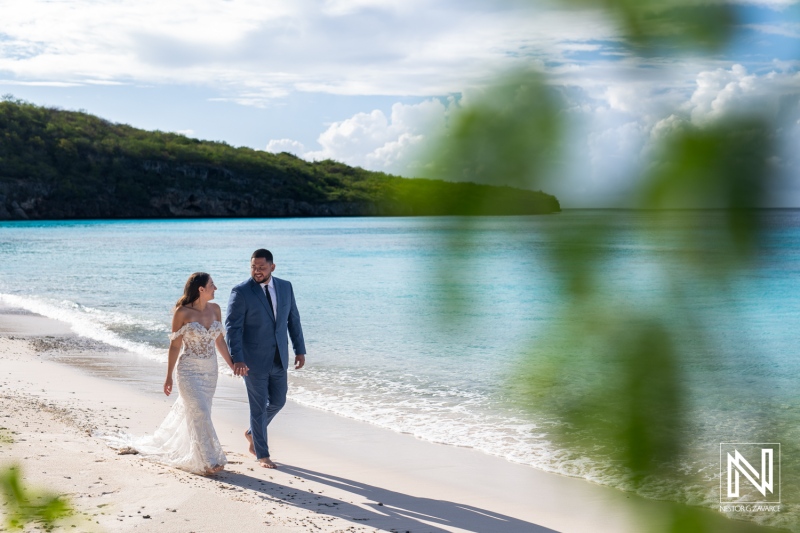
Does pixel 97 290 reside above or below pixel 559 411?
below

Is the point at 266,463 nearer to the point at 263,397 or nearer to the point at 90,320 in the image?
the point at 263,397

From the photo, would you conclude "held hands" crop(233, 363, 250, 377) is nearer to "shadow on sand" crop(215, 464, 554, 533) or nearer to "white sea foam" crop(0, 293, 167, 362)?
"shadow on sand" crop(215, 464, 554, 533)

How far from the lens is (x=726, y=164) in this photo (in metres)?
0.66

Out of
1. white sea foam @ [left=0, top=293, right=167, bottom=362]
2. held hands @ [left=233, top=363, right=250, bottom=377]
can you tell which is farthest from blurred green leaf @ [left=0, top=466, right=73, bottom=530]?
white sea foam @ [left=0, top=293, right=167, bottom=362]

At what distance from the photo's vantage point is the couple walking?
6.66 m

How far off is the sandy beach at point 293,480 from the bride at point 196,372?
0.68ft

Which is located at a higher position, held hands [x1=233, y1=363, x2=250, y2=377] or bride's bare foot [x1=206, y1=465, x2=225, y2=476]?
held hands [x1=233, y1=363, x2=250, y2=377]

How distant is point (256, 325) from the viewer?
669 cm

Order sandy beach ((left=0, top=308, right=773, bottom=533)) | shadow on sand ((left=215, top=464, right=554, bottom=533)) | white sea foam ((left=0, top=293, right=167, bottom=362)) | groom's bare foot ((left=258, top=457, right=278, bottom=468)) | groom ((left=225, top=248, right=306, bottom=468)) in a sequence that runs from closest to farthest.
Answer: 1. sandy beach ((left=0, top=308, right=773, bottom=533))
2. shadow on sand ((left=215, top=464, right=554, bottom=533))
3. groom ((left=225, top=248, right=306, bottom=468))
4. groom's bare foot ((left=258, top=457, right=278, bottom=468))
5. white sea foam ((left=0, top=293, right=167, bottom=362))

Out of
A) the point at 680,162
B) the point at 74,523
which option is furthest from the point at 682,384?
the point at 74,523

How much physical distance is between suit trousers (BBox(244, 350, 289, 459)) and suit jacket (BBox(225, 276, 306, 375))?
0.31ft

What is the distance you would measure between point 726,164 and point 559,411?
45 cm

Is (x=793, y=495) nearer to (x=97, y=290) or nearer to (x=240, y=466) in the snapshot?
(x=240, y=466)

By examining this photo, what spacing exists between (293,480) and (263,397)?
32.1 inches
